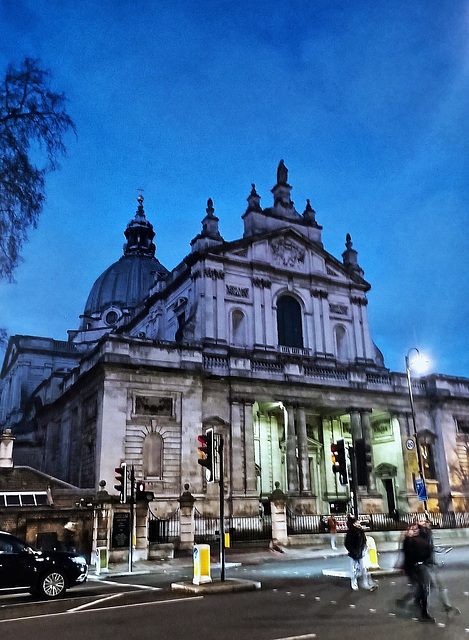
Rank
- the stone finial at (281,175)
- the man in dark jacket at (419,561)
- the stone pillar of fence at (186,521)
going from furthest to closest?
the stone finial at (281,175) → the stone pillar of fence at (186,521) → the man in dark jacket at (419,561)

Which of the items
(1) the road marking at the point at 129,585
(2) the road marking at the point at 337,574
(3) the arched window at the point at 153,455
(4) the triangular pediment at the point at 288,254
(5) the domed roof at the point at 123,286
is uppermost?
(5) the domed roof at the point at 123,286

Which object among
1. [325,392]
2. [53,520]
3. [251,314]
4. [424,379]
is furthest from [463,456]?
[53,520]

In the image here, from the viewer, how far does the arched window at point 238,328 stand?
3691 centimetres

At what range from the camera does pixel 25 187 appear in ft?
47.6

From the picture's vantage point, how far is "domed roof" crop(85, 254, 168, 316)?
Result: 6731 cm

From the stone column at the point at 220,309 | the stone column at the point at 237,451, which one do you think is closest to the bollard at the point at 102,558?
the stone column at the point at 237,451

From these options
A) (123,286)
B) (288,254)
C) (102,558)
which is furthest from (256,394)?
(123,286)

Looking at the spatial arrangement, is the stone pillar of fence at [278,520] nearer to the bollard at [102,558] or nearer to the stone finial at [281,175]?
the bollard at [102,558]

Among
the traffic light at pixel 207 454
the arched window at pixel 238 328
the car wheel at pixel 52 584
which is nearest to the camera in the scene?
the car wheel at pixel 52 584

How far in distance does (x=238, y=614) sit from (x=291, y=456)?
897 inches

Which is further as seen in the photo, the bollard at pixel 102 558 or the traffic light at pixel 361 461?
the bollard at pixel 102 558

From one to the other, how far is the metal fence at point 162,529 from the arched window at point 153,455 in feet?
8.33

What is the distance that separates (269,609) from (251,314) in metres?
27.2

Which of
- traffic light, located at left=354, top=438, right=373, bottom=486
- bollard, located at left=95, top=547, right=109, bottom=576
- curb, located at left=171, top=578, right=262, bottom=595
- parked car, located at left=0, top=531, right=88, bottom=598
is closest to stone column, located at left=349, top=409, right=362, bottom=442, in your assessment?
traffic light, located at left=354, top=438, right=373, bottom=486
